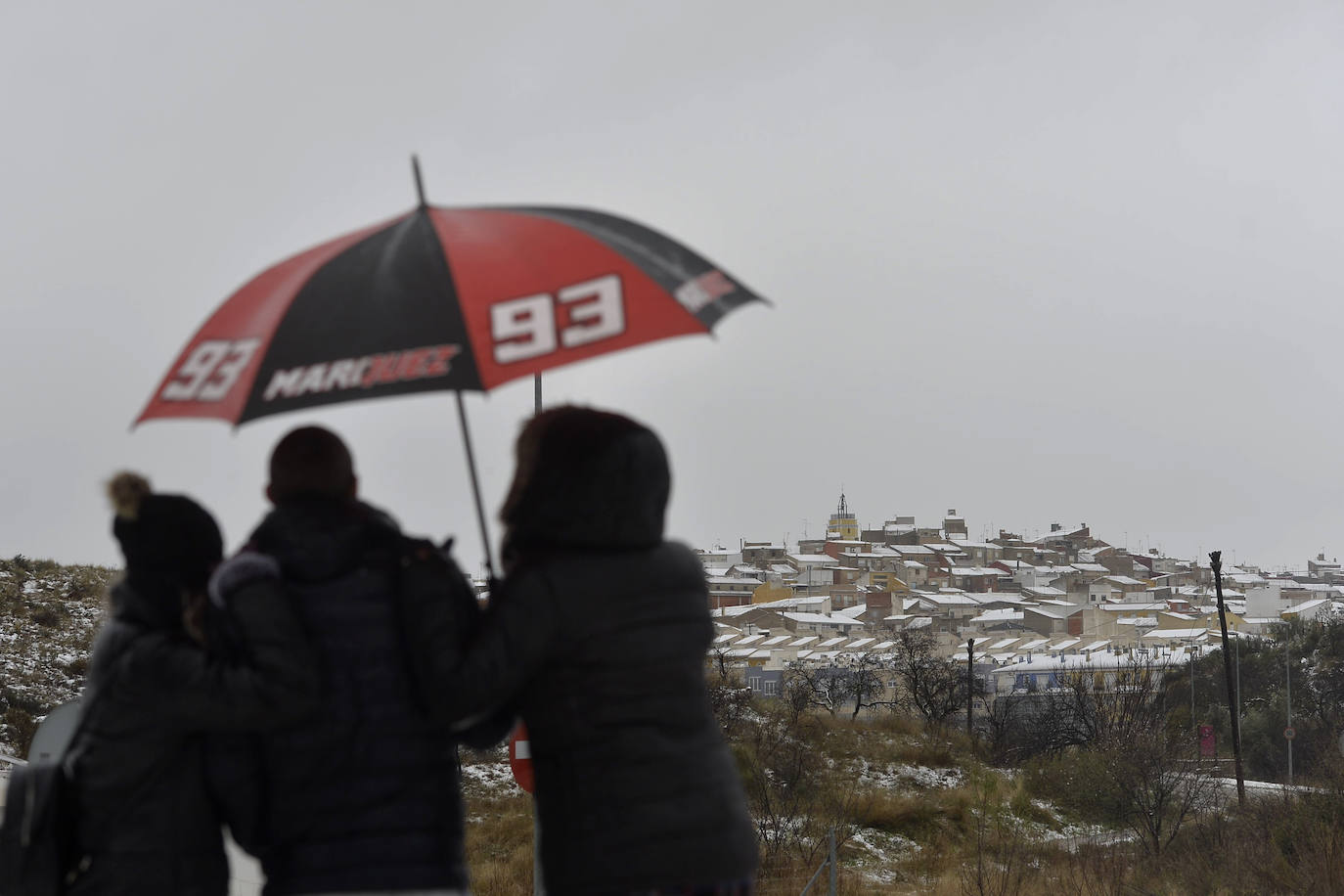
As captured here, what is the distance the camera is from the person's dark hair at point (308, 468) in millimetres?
2342

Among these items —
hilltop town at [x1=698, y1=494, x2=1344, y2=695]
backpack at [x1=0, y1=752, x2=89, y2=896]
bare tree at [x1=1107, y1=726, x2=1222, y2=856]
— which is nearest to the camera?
backpack at [x1=0, y1=752, x2=89, y2=896]

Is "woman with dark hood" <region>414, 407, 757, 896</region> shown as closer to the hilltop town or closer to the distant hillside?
the distant hillside

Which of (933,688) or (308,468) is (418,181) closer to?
(308,468)

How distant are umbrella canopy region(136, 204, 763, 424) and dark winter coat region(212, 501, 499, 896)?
287mm

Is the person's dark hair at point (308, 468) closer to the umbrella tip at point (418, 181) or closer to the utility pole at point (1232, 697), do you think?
the umbrella tip at point (418, 181)

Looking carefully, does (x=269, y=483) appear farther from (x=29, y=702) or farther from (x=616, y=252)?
(x=29, y=702)

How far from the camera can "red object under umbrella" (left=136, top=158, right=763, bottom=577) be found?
2.39m

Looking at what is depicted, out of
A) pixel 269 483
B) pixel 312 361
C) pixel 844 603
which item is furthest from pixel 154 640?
pixel 844 603

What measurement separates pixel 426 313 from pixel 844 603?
441 feet

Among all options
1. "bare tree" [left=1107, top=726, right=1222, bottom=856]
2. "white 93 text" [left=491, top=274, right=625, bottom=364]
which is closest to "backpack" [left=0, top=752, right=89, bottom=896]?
"white 93 text" [left=491, top=274, right=625, bottom=364]

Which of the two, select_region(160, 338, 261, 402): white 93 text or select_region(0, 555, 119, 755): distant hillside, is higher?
select_region(160, 338, 261, 402): white 93 text

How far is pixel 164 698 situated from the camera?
2246 mm

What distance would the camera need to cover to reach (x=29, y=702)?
2339 centimetres

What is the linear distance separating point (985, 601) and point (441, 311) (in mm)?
141128
